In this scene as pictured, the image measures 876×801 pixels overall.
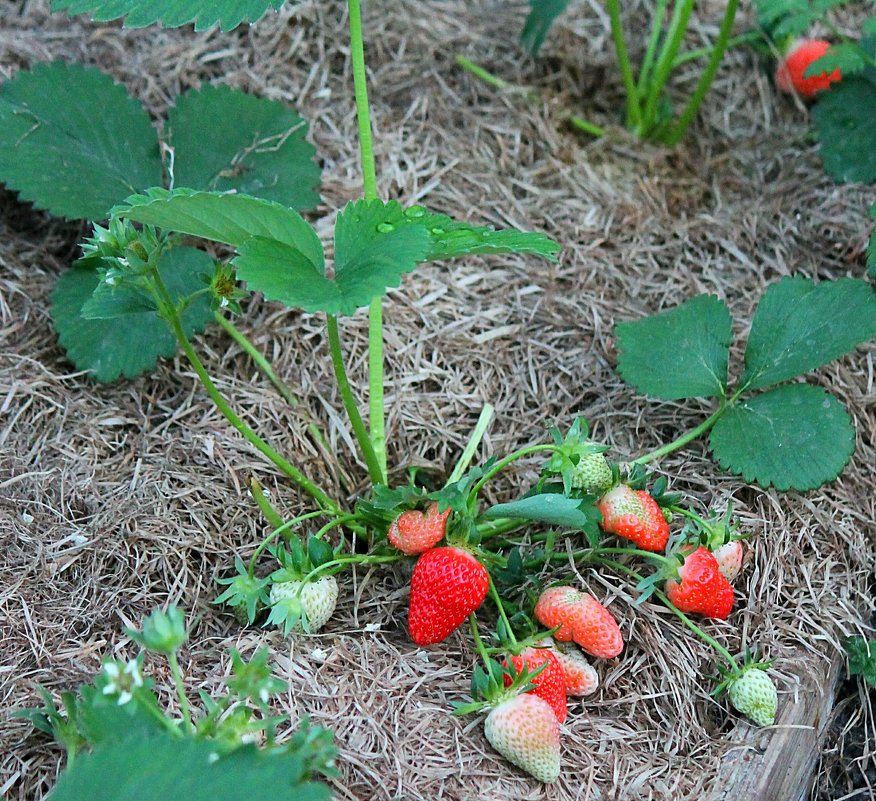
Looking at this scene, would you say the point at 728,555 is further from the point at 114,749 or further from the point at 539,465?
the point at 114,749

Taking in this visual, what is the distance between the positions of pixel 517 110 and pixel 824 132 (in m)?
0.69

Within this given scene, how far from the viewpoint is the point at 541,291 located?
195 centimetres

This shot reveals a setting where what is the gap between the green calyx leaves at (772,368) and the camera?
162 centimetres

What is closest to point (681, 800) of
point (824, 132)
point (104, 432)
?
point (104, 432)

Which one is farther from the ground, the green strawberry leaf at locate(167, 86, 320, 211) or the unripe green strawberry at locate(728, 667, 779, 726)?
the green strawberry leaf at locate(167, 86, 320, 211)

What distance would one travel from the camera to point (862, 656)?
1.55 m

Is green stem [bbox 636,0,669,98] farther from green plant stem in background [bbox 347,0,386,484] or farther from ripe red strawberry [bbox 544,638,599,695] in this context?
ripe red strawberry [bbox 544,638,599,695]

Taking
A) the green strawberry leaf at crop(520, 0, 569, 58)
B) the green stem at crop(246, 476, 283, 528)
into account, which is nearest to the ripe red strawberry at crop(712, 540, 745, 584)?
the green stem at crop(246, 476, 283, 528)

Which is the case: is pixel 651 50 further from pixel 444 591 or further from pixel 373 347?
pixel 444 591

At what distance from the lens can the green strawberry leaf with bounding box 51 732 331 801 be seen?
0.90m

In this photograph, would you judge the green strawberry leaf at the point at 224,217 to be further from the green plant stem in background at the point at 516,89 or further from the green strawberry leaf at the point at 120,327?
the green plant stem in background at the point at 516,89

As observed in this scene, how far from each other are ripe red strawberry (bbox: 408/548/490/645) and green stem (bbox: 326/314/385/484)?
0.73ft

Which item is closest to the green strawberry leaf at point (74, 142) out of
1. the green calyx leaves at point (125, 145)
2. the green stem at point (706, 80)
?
the green calyx leaves at point (125, 145)

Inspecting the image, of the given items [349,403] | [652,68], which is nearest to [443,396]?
[349,403]
